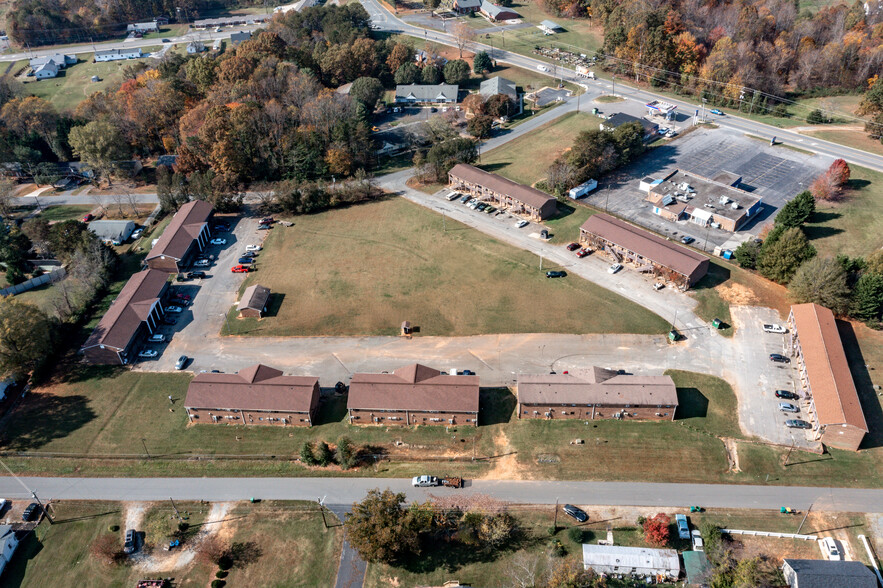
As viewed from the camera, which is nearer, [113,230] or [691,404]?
[691,404]

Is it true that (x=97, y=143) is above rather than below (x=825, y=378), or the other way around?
above

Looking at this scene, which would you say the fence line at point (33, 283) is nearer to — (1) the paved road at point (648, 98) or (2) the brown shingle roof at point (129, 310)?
(2) the brown shingle roof at point (129, 310)

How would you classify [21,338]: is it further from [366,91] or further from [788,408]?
[788,408]

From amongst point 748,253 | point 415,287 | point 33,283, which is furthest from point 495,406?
point 33,283

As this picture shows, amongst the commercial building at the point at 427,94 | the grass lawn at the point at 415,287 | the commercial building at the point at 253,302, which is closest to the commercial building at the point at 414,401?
the grass lawn at the point at 415,287

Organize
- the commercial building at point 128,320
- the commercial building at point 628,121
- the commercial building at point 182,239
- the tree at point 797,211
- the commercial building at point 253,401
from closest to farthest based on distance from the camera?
the commercial building at point 253,401
the commercial building at point 128,320
the tree at point 797,211
the commercial building at point 182,239
the commercial building at point 628,121
